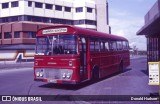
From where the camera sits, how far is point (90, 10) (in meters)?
69.6

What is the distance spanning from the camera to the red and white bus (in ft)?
41.8

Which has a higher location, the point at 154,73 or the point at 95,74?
the point at 154,73

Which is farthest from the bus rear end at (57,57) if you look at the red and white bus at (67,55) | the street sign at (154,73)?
the street sign at (154,73)

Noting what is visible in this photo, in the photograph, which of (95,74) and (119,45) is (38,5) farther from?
(95,74)

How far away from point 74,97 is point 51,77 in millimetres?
2651

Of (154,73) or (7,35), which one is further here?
(7,35)

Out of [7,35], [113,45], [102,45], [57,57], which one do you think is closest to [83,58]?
[57,57]

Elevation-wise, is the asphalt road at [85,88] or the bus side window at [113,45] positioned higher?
the bus side window at [113,45]

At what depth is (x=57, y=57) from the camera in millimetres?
13086

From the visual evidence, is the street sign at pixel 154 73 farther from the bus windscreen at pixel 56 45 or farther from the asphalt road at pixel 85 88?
the bus windscreen at pixel 56 45

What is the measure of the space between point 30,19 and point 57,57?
47.3m

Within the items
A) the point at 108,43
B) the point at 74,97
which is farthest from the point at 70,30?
the point at 108,43

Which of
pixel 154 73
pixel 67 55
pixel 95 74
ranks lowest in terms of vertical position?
pixel 95 74

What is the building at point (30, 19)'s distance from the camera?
54.0m
